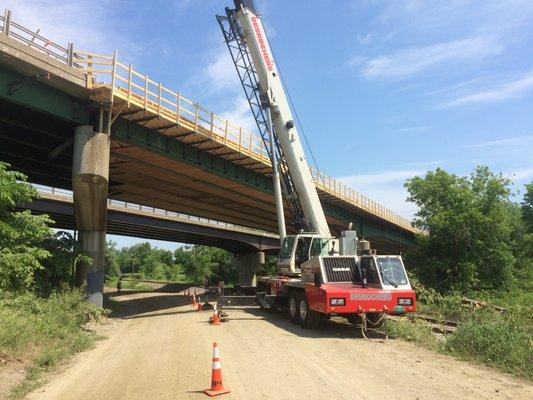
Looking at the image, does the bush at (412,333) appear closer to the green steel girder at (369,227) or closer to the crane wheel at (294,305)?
the crane wheel at (294,305)

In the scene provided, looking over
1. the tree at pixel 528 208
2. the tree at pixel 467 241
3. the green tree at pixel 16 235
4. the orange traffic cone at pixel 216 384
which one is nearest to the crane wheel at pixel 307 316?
the orange traffic cone at pixel 216 384

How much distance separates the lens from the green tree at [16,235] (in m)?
13.1

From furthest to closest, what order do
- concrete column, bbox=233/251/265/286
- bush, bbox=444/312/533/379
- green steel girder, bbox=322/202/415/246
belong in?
concrete column, bbox=233/251/265/286
green steel girder, bbox=322/202/415/246
bush, bbox=444/312/533/379

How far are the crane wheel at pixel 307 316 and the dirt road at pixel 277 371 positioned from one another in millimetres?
547

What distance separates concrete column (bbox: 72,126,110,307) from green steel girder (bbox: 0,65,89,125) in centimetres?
82

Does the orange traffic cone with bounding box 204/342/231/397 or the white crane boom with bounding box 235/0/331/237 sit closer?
the orange traffic cone with bounding box 204/342/231/397

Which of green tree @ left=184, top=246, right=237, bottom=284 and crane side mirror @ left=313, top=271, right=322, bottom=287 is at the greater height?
green tree @ left=184, top=246, right=237, bottom=284

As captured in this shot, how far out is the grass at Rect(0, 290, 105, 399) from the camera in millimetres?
9188

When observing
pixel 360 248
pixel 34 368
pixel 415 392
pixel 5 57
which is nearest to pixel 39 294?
pixel 34 368

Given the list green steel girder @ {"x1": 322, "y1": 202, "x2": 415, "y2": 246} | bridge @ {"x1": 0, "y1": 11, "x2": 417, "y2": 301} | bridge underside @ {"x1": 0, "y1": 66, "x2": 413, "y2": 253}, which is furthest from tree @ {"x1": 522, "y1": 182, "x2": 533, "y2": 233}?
bridge @ {"x1": 0, "y1": 11, "x2": 417, "y2": 301}

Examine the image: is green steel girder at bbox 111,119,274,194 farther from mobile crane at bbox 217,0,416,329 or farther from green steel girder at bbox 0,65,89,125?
mobile crane at bbox 217,0,416,329

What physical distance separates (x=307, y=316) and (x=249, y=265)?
190 feet

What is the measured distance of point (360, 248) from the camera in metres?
15.5

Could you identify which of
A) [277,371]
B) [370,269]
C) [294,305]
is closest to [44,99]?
[294,305]
